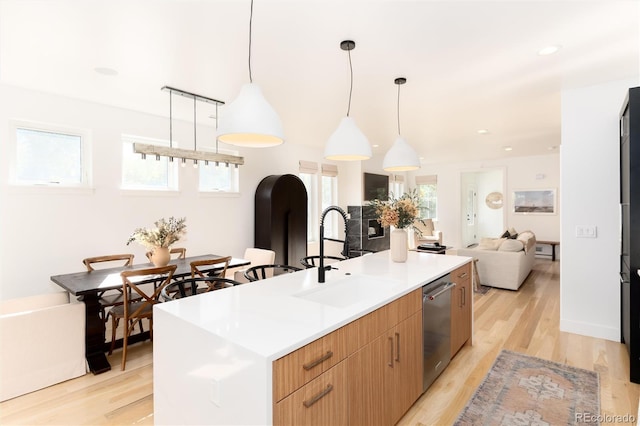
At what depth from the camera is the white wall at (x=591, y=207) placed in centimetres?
→ 323

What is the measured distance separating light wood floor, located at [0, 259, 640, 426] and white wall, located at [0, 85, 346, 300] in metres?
1.27

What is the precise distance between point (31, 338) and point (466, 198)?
9.79 metres

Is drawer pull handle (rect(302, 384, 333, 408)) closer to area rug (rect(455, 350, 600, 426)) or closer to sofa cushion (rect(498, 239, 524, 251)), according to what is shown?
area rug (rect(455, 350, 600, 426))

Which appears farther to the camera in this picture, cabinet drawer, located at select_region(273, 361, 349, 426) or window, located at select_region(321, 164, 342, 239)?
window, located at select_region(321, 164, 342, 239)

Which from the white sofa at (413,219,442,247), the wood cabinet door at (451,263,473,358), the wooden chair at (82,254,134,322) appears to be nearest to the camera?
the wood cabinet door at (451,263,473,358)

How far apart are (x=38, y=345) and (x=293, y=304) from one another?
2.29 metres

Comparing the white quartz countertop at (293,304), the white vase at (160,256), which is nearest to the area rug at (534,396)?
the white quartz countertop at (293,304)

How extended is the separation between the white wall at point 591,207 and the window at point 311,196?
162 inches

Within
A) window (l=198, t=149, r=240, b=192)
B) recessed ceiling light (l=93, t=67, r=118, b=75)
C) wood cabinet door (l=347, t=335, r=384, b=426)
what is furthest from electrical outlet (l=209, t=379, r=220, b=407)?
window (l=198, t=149, r=240, b=192)

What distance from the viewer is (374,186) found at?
777 centimetres

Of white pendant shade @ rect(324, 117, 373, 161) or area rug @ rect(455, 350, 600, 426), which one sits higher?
white pendant shade @ rect(324, 117, 373, 161)

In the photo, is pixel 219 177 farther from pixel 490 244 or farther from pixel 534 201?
pixel 534 201

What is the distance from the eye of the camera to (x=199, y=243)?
15.4 ft

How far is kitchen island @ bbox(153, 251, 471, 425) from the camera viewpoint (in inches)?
46.4
